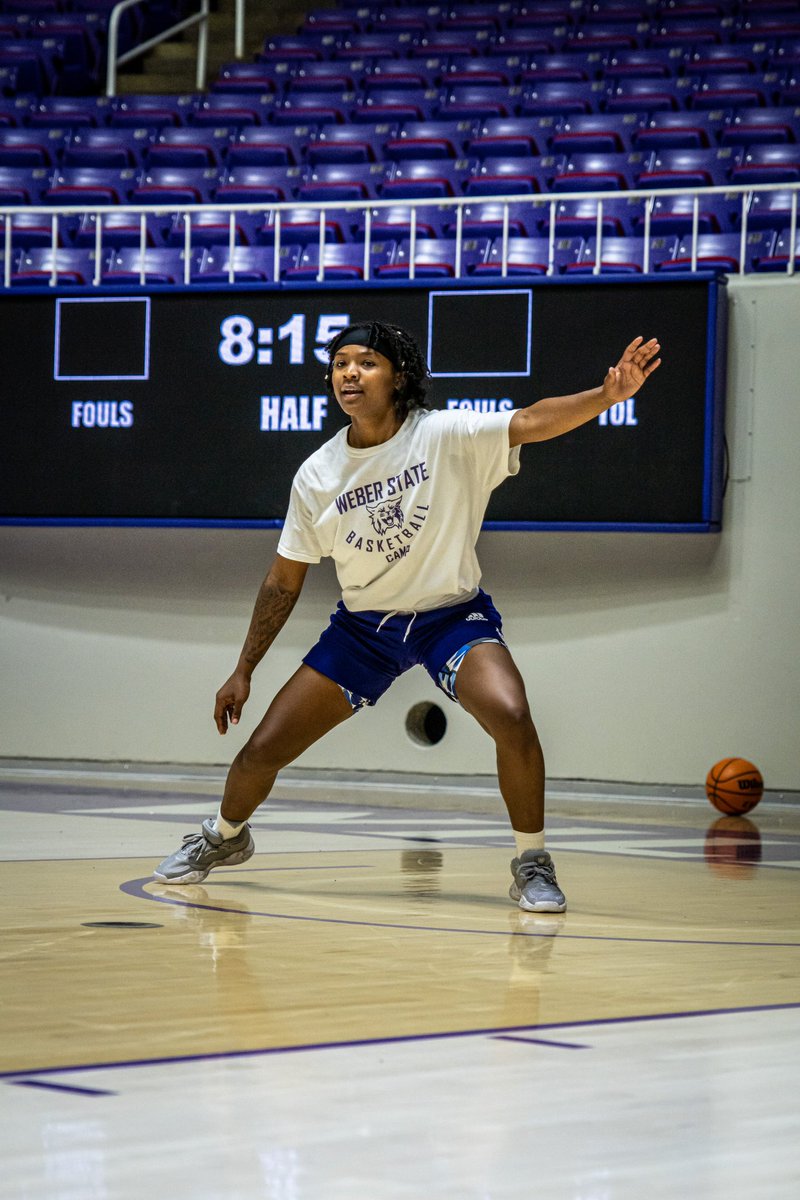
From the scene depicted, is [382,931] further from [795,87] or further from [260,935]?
A: [795,87]

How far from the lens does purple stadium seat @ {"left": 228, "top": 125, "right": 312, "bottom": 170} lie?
50.7ft

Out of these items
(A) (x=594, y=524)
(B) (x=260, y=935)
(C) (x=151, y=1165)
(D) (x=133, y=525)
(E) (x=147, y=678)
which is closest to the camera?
(C) (x=151, y=1165)

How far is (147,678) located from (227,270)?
9.59 ft

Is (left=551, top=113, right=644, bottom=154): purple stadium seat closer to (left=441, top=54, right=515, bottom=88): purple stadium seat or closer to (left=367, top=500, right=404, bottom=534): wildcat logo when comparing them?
(left=441, top=54, right=515, bottom=88): purple stadium seat

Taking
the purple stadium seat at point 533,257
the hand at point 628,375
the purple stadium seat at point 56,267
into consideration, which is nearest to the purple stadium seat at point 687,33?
the purple stadium seat at point 533,257

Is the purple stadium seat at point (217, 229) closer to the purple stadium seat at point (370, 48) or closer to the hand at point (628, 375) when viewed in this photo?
the purple stadium seat at point (370, 48)

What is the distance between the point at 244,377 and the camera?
12.1 metres

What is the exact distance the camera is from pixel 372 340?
6.04 metres

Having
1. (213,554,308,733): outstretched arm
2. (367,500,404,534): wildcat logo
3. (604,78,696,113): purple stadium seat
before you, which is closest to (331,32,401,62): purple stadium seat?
(604,78,696,113): purple stadium seat

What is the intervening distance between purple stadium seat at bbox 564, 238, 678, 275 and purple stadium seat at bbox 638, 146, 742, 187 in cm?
103

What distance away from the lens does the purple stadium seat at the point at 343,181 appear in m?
14.3

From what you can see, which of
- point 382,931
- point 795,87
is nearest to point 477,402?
point 795,87

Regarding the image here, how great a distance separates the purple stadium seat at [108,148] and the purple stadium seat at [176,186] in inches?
22.8

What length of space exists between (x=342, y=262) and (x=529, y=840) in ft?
25.7
